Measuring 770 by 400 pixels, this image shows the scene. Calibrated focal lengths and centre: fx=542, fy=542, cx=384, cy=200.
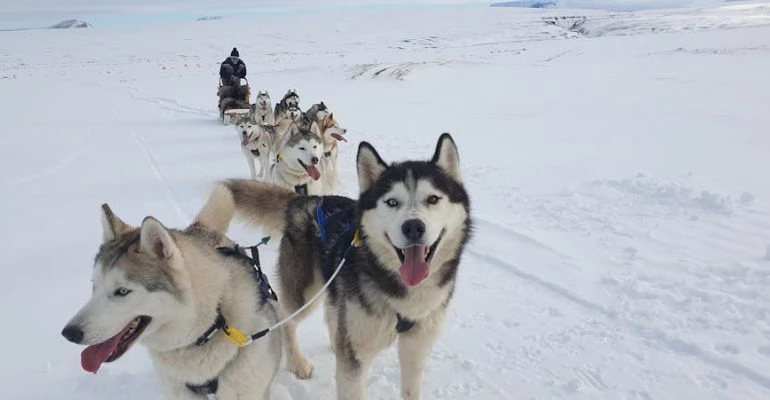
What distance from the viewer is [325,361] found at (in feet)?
10.3

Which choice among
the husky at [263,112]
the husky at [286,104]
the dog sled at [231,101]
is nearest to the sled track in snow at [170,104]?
the dog sled at [231,101]

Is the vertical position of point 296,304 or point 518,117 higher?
point 296,304

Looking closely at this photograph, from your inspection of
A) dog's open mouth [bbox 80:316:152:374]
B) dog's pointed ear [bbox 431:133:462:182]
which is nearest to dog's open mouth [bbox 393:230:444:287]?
dog's pointed ear [bbox 431:133:462:182]

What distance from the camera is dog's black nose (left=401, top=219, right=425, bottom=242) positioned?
2117 millimetres

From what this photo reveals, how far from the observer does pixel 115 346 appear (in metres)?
1.88

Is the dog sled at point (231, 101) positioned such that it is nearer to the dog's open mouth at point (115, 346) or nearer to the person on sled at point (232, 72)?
the person on sled at point (232, 72)

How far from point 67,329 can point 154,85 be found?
2140cm

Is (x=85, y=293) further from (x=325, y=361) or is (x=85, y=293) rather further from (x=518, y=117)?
(x=518, y=117)

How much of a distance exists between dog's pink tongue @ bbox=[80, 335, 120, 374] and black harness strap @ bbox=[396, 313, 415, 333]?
44.1 inches

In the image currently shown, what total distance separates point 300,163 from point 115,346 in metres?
3.77

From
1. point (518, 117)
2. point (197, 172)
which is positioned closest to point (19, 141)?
point (197, 172)

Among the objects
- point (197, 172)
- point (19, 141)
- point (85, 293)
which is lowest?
point (19, 141)

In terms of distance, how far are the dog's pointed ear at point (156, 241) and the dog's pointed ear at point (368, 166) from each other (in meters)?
0.89

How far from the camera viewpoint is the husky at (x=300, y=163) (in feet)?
18.1
